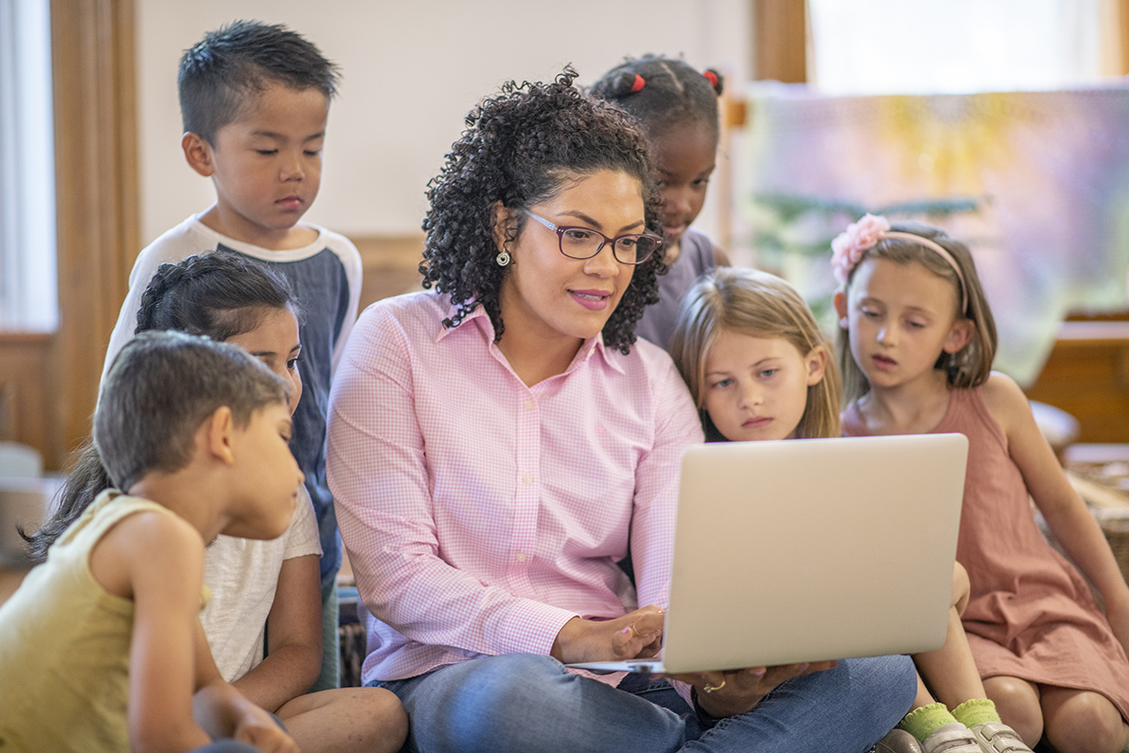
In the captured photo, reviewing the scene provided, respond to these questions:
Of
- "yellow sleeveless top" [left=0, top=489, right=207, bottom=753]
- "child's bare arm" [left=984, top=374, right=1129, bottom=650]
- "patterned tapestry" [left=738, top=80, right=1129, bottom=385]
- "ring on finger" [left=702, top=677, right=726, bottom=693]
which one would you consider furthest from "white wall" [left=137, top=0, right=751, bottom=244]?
"yellow sleeveless top" [left=0, top=489, right=207, bottom=753]

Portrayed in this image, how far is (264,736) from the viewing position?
3.10 ft

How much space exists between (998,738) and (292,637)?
951 millimetres

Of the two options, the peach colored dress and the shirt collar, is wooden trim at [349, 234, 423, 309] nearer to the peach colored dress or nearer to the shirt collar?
the shirt collar

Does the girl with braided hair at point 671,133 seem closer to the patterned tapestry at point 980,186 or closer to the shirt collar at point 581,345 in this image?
the shirt collar at point 581,345

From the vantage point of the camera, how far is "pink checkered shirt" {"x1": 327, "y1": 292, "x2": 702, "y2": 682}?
1295 mm

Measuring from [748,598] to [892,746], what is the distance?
1.49 feet

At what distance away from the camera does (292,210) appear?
4.99 ft

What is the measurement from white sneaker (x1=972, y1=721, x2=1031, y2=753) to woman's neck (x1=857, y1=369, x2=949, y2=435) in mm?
527

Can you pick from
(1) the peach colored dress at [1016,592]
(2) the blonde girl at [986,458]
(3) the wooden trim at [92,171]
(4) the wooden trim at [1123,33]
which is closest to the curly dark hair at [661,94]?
(2) the blonde girl at [986,458]

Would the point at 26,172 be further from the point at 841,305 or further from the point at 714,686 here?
the point at 714,686

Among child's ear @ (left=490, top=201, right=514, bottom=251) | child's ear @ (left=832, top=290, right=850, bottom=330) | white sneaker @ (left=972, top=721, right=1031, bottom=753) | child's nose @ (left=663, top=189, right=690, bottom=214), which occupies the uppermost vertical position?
child's nose @ (left=663, top=189, right=690, bottom=214)

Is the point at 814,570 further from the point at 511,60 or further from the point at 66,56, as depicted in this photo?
the point at 66,56

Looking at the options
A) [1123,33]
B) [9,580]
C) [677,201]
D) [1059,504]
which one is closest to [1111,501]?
[1059,504]

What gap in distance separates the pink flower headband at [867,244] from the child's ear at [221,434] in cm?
120
